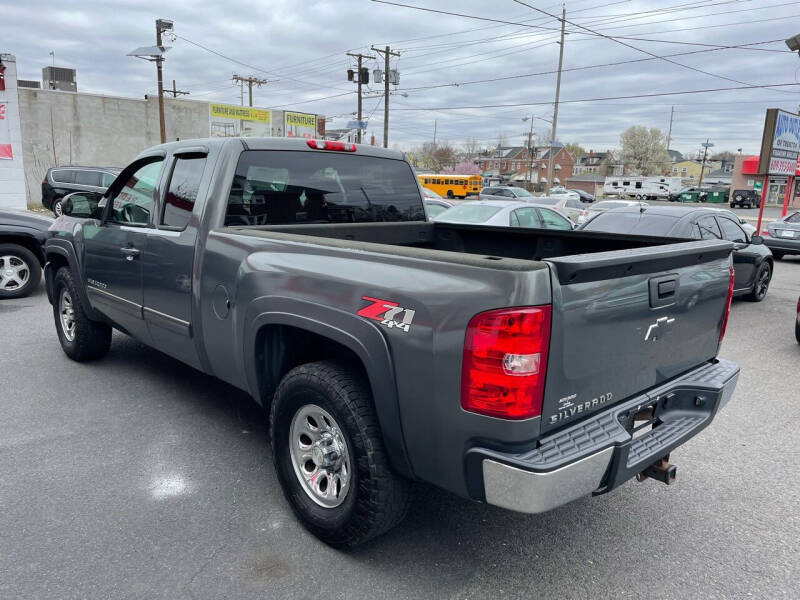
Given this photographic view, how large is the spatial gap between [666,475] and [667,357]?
548 millimetres

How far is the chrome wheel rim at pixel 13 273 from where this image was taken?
818 cm

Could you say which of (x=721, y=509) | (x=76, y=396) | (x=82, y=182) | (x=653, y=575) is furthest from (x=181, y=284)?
(x=82, y=182)

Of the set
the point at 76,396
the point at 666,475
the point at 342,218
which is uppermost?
the point at 342,218

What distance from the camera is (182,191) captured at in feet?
12.6

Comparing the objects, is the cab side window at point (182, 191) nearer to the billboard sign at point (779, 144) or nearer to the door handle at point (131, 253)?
the door handle at point (131, 253)

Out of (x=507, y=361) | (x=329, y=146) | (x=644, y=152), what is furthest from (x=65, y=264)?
(x=644, y=152)

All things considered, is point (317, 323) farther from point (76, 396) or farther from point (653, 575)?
point (76, 396)

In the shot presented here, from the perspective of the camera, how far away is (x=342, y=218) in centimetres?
416

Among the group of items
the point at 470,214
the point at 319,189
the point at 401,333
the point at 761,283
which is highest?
the point at 319,189

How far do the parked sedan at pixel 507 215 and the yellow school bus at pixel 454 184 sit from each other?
4155cm

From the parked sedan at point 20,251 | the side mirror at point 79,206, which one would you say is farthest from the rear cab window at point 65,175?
the side mirror at point 79,206

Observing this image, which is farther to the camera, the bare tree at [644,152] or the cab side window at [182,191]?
the bare tree at [644,152]

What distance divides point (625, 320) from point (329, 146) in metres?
2.43

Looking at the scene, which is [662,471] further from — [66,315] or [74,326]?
[66,315]
